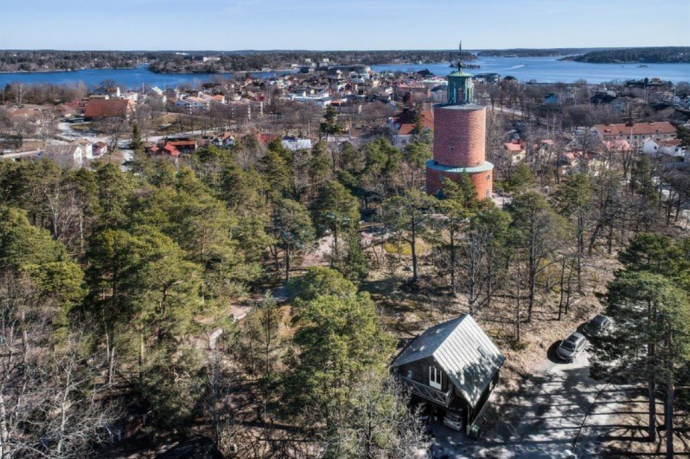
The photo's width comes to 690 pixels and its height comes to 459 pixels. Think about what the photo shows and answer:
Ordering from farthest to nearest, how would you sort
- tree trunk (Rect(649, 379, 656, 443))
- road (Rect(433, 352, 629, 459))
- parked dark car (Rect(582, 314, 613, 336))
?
parked dark car (Rect(582, 314, 613, 336)), road (Rect(433, 352, 629, 459)), tree trunk (Rect(649, 379, 656, 443))

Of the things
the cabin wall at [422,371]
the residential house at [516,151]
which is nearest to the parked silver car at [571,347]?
the cabin wall at [422,371]

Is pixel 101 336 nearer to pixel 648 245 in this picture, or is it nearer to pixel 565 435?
pixel 565 435

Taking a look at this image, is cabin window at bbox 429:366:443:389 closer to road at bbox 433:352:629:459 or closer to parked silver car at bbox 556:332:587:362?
road at bbox 433:352:629:459

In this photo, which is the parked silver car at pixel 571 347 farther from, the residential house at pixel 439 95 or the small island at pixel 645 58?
the small island at pixel 645 58

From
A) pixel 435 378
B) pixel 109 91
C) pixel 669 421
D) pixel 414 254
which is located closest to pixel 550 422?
pixel 669 421

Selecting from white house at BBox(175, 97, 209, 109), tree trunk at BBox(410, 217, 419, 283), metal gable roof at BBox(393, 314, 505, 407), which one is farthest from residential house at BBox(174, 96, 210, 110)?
metal gable roof at BBox(393, 314, 505, 407)
